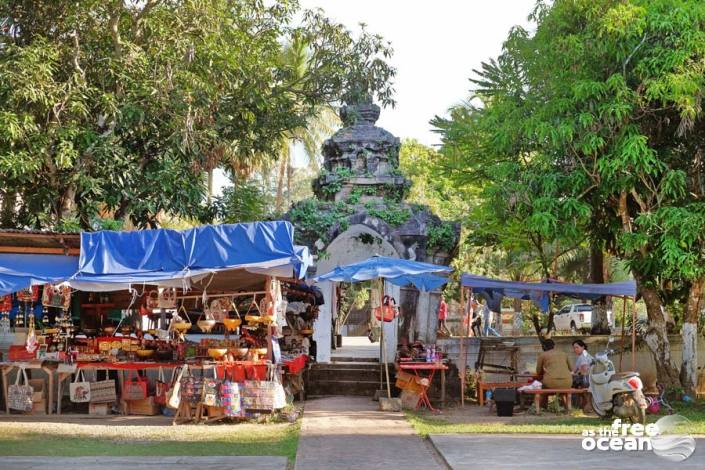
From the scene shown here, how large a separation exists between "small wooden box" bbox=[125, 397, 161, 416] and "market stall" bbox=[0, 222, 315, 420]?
2 cm

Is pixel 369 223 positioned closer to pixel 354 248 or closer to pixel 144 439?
pixel 354 248

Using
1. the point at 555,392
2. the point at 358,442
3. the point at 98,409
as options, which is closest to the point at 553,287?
the point at 555,392

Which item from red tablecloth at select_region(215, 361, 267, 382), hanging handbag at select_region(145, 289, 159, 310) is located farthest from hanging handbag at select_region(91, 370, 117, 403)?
red tablecloth at select_region(215, 361, 267, 382)

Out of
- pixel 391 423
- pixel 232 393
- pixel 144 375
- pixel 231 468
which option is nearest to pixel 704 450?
pixel 391 423

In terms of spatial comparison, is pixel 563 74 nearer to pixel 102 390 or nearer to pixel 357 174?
pixel 357 174

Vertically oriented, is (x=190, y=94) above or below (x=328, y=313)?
above

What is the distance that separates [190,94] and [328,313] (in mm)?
5033

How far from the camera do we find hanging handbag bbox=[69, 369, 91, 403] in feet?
41.3

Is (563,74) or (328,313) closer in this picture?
(563,74)

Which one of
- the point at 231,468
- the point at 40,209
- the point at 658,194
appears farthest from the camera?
the point at 40,209

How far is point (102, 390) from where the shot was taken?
1282 centimetres

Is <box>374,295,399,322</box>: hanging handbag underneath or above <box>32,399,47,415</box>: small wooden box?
above

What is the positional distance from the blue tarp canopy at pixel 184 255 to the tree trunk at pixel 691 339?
6813 mm

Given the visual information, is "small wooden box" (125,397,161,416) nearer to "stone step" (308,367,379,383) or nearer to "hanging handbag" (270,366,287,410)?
"hanging handbag" (270,366,287,410)
